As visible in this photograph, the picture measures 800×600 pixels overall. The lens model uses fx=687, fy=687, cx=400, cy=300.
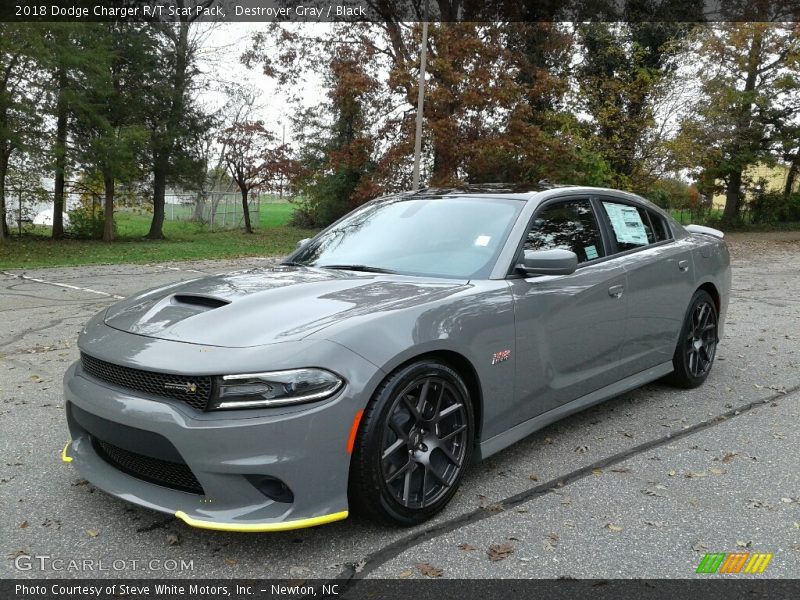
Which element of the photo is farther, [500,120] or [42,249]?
[500,120]

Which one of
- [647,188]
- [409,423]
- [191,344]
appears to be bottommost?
[409,423]

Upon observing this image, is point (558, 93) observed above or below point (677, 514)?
above

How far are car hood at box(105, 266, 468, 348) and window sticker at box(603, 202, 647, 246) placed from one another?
1.56 m

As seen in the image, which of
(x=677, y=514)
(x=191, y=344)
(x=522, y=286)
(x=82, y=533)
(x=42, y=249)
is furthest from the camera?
(x=42, y=249)

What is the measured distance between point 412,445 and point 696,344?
3096 mm

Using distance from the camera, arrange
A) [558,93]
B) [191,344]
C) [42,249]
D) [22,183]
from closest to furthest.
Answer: [191,344] < [42,249] < [22,183] < [558,93]

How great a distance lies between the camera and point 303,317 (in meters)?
2.88

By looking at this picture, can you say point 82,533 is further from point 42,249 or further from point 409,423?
point 42,249

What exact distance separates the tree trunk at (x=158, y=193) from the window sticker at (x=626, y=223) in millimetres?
24340

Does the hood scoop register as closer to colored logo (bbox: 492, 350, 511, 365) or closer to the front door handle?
colored logo (bbox: 492, 350, 511, 365)

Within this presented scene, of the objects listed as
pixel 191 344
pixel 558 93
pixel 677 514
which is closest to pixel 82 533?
pixel 191 344

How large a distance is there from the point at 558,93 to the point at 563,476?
22.0 m

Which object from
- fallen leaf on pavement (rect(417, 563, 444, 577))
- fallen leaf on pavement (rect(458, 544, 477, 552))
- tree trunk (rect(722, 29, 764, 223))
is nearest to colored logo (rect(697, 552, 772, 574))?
fallen leaf on pavement (rect(458, 544, 477, 552))

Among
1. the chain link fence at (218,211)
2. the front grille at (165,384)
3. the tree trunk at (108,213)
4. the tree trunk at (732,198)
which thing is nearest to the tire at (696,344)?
the front grille at (165,384)
